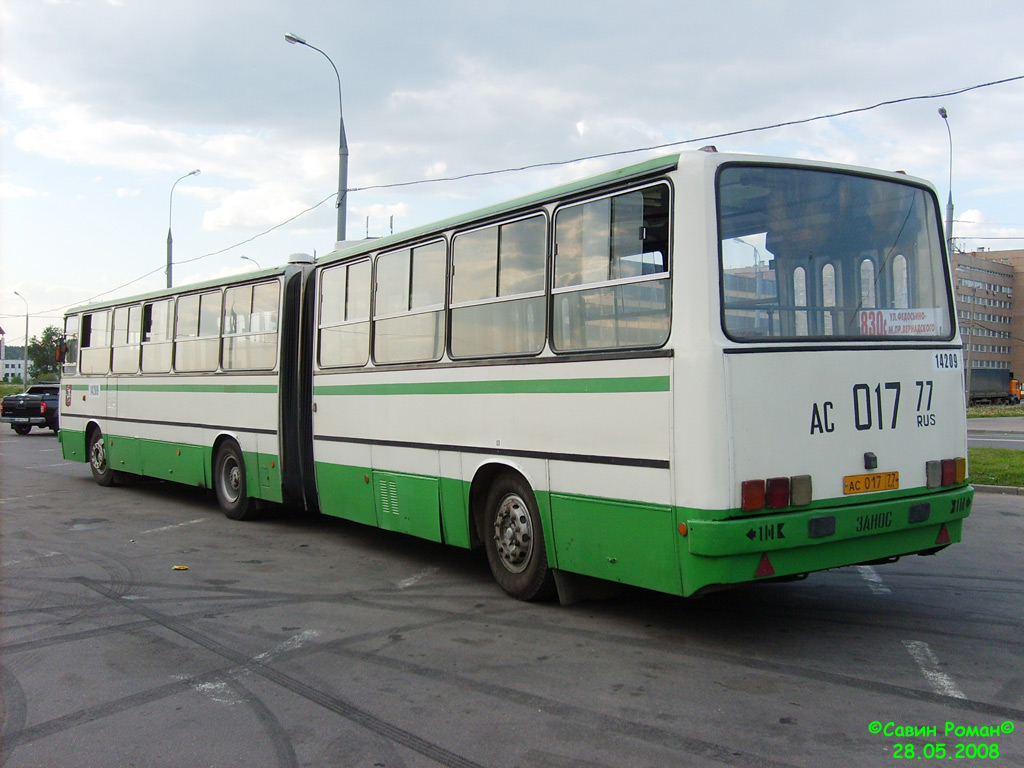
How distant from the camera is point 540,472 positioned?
675 cm

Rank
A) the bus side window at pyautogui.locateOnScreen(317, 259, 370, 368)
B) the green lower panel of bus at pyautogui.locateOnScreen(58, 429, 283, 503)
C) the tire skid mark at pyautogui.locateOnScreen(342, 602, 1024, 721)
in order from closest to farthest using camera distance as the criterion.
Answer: the tire skid mark at pyautogui.locateOnScreen(342, 602, 1024, 721) → the bus side window at pyautogui.locateOnScreen(317, 259, 370, 368) → the green lower panel of bus at pyautogui.locateOnScreen(58, 429, 283, 503)

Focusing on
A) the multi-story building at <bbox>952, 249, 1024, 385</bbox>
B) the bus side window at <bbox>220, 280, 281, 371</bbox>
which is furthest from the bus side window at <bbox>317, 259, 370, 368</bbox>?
the multi-story building at <bbox>952, 249, 1024, 385</bbox>

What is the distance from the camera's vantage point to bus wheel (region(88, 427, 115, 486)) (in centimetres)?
1538

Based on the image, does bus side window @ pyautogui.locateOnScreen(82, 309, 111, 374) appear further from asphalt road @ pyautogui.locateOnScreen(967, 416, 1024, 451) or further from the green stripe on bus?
asphalt road @ pyautogui.locateOnScreen(967, 416, 1024, 451)

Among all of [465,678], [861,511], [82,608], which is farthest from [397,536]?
[861,511]

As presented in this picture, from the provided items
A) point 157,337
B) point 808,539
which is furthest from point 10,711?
point 157,337

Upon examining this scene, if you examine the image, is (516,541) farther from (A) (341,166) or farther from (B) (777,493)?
(A) (341,166)

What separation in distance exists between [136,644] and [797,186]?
5.28m

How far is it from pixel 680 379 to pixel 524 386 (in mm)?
1611

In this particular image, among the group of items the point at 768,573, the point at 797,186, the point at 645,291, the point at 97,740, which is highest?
the point at 797,186

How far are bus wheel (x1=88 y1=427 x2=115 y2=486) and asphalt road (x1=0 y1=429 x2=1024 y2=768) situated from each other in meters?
6.54

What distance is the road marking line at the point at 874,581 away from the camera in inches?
286

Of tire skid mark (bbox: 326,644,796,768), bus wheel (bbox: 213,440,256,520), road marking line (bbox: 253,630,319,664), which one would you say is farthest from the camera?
bus wheel (bbox: 213,440,256,520)

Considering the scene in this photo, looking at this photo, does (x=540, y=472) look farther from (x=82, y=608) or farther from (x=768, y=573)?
(x=82, y=608)
